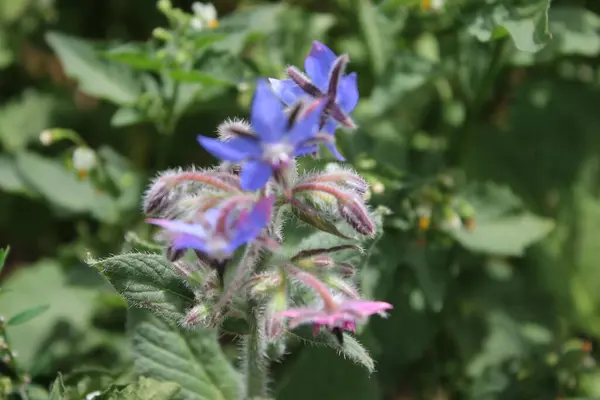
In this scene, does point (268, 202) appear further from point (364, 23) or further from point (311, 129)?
point (364, 23)

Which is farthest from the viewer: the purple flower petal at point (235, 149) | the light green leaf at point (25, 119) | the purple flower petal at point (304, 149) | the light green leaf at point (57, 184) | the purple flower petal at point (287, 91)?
the light green leaf at point (25, 119)

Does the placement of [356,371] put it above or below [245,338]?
below

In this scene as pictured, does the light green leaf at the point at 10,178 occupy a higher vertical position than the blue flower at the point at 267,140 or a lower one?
lower

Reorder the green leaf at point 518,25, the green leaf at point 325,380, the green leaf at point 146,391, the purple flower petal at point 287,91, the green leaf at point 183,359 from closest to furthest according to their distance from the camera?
the purple flower petal at point 287,91 < the green leaf at point 146,391 < the green leaf at point 183,359 < the green leaf at point 518,25 < the green leaf at point 325,380

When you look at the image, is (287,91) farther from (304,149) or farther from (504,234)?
(504,234)

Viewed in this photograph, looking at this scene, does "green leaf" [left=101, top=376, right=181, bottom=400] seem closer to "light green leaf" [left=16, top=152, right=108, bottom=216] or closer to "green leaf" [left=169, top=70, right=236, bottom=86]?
"green leaf" [left=169, top=70, right=236, bottom=86]

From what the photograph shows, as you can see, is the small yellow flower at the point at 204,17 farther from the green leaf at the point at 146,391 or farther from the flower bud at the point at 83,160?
the green leaf at the point at 146,391

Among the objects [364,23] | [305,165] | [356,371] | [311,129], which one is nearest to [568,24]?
[364,23]

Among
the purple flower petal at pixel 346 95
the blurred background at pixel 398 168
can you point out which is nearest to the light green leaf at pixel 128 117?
the blurred background at pixel 398 168
